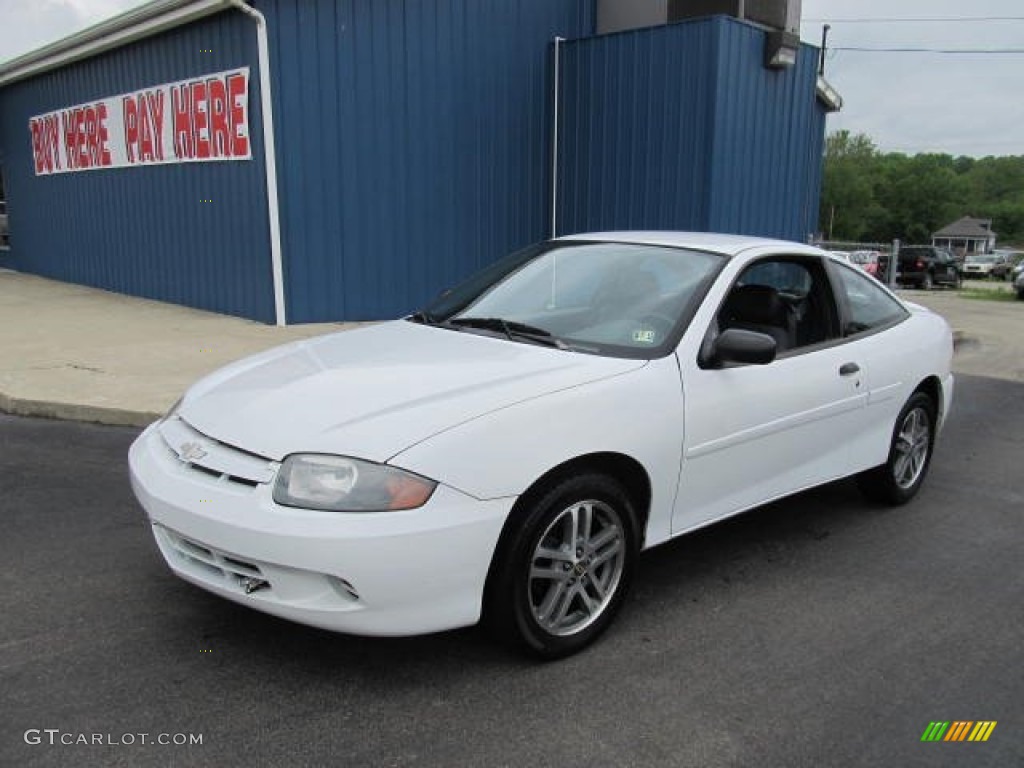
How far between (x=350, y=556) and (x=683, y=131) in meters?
9.24

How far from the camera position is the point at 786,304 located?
174 inches

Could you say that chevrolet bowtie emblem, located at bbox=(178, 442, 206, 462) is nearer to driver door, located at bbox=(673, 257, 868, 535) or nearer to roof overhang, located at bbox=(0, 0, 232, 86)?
driver door, located at bbox=(673, 257, 868, 535)

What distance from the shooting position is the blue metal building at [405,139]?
10.1 metres

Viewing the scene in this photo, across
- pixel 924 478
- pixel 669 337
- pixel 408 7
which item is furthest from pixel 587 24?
pixel 669 337

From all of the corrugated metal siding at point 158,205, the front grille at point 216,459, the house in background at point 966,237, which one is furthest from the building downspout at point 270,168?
the house in background at point 966,237

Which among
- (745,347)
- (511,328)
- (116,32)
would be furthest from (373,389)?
(116,32)

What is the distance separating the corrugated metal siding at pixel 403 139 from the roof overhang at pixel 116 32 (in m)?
1.23

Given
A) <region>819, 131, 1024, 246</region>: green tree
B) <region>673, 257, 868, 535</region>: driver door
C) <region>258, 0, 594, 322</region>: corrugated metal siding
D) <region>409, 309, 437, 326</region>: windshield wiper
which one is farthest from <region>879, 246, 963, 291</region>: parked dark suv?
<region>819, 131, 1024, 246</region>: green tree

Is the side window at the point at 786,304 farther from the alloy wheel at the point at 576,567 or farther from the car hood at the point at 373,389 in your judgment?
the alloy wheel at the point at 576,567

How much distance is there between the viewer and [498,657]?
3211 millimetres

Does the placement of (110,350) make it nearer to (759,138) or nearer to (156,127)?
(156,127)

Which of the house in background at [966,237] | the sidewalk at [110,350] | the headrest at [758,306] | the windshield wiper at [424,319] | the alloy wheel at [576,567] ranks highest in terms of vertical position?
the headrest at [758,306]

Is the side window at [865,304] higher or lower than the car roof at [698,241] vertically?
lower

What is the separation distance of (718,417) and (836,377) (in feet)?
3.19
